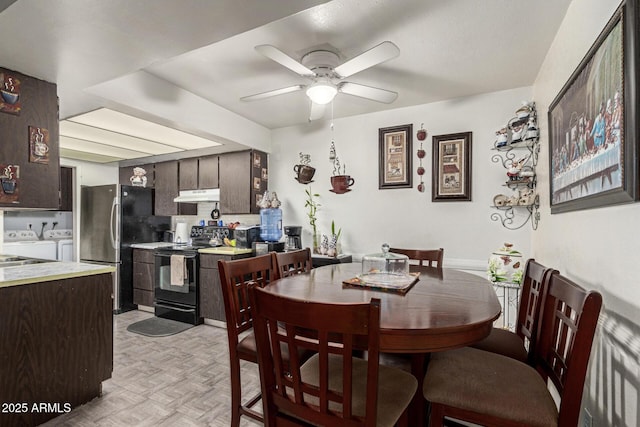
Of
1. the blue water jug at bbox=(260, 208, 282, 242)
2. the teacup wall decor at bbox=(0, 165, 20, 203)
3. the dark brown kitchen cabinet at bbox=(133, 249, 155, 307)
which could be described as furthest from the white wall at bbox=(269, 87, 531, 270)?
the teacup wall decor at bbox=(0, 165, 20, 203)

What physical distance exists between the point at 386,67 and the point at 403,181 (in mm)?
1273

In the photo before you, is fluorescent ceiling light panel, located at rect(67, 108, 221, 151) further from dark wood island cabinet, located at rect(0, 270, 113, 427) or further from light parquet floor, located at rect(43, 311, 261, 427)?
light parquet floor, located at rect(43, 311, 261, 427)

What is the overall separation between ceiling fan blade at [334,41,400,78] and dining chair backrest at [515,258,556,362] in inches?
53.7

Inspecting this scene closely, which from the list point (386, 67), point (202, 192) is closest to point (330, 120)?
point (386, 67)

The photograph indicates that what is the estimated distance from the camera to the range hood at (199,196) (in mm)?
4191

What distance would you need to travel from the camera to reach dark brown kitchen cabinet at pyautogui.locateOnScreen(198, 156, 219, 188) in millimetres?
4219

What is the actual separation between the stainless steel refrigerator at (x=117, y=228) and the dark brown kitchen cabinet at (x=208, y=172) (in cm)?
94

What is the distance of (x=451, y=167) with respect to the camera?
123 inches

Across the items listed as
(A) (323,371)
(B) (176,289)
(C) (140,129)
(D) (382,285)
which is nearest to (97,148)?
(C) (140,129)

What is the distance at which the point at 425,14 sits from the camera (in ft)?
5.93

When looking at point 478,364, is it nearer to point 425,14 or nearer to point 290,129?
point 425,14

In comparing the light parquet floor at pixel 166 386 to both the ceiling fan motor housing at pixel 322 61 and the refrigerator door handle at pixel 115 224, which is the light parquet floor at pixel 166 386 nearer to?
the refrigerator door handle at pixel 115 224

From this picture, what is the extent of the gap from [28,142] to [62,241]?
3.33m

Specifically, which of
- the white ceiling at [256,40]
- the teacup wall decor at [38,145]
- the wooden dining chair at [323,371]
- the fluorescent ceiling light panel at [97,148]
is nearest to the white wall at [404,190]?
the white ceiling at [256,40]
